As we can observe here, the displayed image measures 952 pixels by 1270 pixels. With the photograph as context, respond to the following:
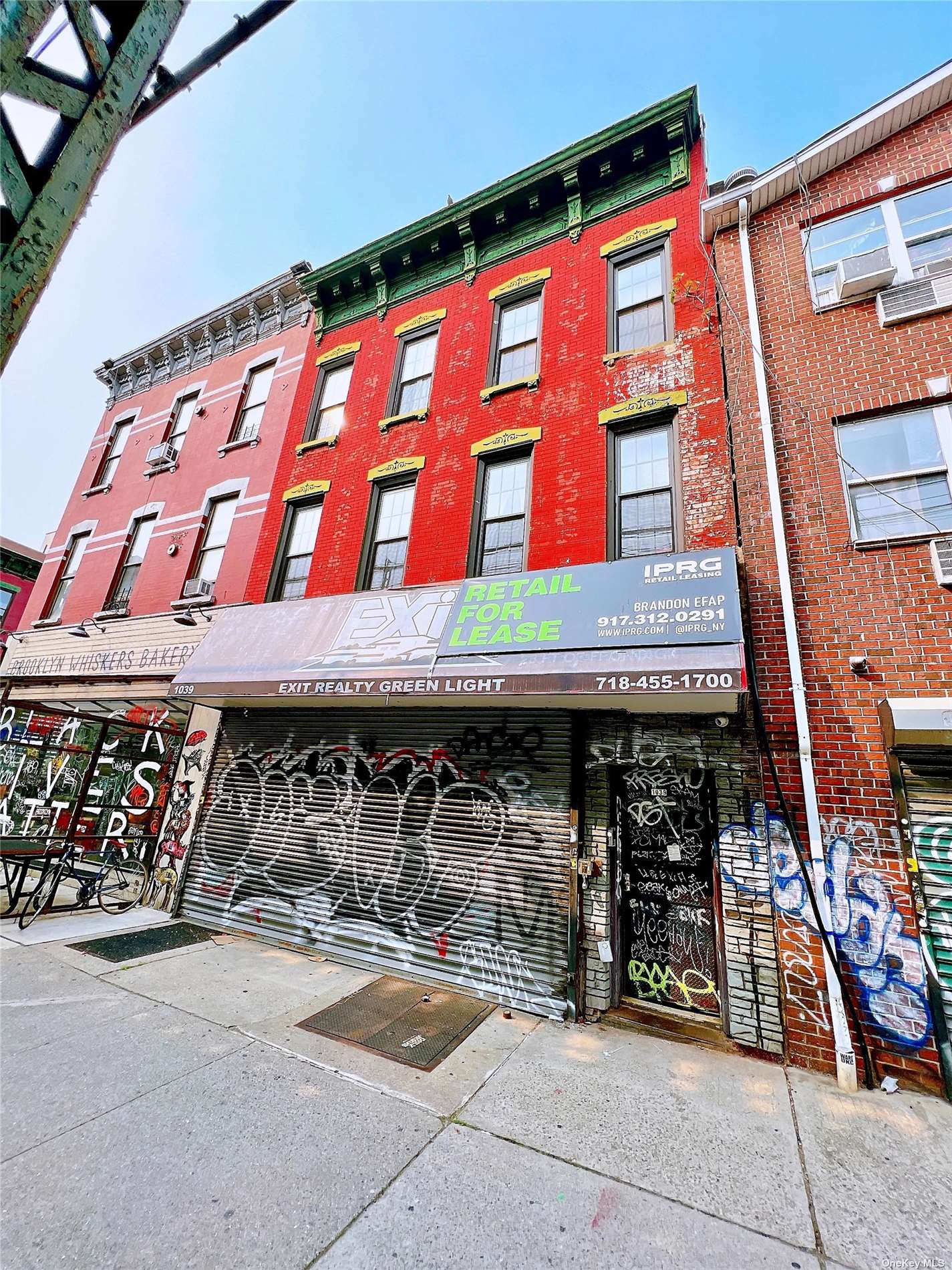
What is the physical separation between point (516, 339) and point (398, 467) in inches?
124

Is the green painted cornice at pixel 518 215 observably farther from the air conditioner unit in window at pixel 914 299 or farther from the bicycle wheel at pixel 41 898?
the bicycle wheel at pixel 41 898

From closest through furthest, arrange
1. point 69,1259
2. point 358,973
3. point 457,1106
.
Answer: point 69,1259 → point 457,1106 → point 358,973

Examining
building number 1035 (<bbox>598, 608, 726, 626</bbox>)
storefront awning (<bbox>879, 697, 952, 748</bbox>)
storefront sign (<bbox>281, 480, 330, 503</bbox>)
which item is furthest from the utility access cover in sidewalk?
storefront sign (<bbox>281, 480, 330, 503</bbox>)

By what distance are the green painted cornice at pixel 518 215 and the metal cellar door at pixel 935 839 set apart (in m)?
9.25

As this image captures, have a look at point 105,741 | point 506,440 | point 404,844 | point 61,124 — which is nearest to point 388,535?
point 506,440

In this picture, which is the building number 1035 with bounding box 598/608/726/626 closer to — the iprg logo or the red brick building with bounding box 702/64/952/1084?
the iprg logo

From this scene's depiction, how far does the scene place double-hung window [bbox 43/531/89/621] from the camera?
44.4ft

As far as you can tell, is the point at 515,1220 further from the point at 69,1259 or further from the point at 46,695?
the point at 46,695

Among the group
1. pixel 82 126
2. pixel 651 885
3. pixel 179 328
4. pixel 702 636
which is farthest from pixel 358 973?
pixel 179 328

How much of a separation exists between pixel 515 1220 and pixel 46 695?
14041 mm

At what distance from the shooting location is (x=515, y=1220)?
2.82 meters

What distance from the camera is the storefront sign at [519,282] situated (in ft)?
30.5

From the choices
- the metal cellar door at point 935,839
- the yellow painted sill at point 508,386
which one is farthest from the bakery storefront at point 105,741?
the metal cellar door at point 935,839

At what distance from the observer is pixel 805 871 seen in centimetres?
502
